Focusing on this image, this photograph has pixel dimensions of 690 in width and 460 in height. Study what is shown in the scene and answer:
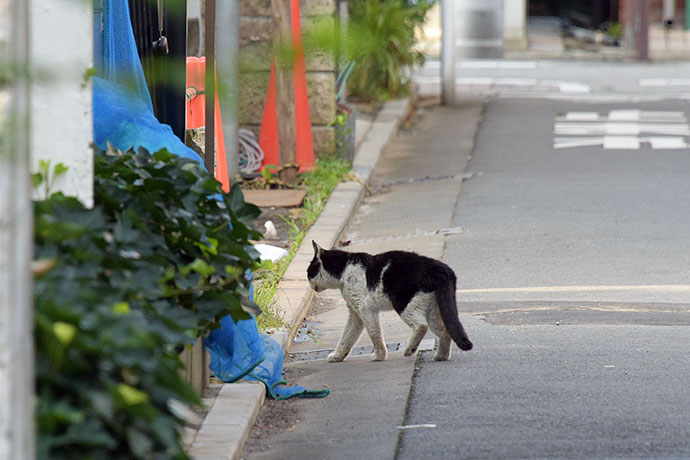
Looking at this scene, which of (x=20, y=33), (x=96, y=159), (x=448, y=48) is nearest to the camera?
(x=20, y=33)

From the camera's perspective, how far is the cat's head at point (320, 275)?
6312mm

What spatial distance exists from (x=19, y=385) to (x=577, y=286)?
5579mm

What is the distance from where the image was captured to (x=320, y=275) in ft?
20.9

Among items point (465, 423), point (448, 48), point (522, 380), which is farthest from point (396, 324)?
point (448, 48)

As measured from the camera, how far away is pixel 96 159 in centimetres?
410

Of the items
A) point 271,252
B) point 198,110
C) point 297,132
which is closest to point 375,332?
point 198,110

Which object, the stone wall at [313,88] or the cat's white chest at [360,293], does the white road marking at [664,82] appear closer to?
the stone wall at [313,88]

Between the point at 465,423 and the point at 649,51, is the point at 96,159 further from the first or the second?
the point at 649,51

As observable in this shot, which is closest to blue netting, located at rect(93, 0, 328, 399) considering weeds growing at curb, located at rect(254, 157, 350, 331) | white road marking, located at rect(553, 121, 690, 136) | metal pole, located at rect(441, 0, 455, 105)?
weeds growing at curb, located at rect(254, 157, 350, 331)

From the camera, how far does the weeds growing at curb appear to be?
21.6 ft

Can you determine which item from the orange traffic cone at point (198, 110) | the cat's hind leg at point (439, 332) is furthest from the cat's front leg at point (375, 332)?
the orange traffic cone at point (198, 110)

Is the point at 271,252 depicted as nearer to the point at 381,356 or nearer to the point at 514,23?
the point at 381,356

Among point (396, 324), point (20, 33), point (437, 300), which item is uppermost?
point (20, 33)

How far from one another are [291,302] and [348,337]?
1.15 meters
